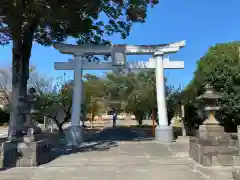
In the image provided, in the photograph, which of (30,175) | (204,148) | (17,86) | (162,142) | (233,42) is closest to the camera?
(30,175)

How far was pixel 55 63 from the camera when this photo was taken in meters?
16.8

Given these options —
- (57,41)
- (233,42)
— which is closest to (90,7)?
(57,41)

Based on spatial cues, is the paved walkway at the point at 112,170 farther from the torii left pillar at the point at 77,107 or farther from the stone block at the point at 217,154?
the torii left pillar at the point at 77,107

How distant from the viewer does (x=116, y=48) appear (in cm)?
1648

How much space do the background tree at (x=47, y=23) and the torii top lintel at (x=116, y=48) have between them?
59 cm

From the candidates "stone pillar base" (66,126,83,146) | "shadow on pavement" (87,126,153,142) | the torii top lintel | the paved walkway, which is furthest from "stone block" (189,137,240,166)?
"shadow on pavement" (87,126,153,142)

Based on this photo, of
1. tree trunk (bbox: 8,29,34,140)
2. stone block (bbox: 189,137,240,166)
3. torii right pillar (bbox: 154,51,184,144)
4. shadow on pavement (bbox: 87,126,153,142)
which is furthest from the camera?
shadow on pavement (bbox: 87,126,153,142)

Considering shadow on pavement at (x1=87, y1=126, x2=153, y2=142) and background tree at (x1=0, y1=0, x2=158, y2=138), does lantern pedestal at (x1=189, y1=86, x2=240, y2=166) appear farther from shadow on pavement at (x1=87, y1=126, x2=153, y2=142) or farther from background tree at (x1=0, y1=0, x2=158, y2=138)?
shadow on pavement at (x1=87, y1=126, x2=153, y2=142)

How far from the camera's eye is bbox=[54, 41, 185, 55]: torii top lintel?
16.4 meters

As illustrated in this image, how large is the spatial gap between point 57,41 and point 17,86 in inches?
152

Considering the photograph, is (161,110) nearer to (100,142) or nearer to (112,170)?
(100,142)

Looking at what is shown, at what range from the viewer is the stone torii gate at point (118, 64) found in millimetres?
16016

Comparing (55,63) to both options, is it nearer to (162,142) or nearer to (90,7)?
(90,7)

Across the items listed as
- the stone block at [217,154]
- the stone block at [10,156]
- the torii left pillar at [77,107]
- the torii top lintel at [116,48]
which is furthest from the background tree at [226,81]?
the stone block at [10,156]
